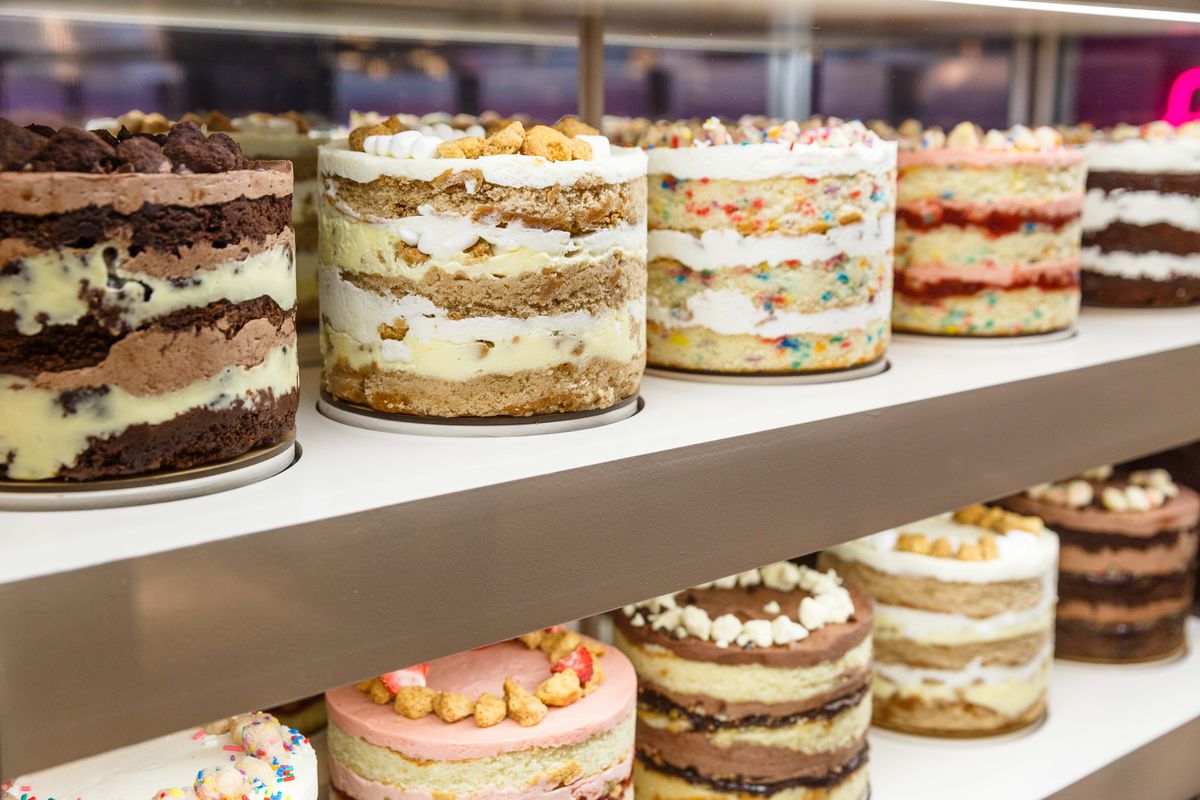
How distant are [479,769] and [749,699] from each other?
0.37 meters

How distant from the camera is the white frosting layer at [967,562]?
162cm

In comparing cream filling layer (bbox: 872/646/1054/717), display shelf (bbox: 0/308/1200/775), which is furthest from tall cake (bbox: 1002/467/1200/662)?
display shelf (bbox: 0/308/1200/775)

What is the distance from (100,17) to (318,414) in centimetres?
62

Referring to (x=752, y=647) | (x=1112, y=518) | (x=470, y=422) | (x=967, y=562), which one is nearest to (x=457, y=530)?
(x=470, y=422)

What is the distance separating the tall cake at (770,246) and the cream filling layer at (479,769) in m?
0.48

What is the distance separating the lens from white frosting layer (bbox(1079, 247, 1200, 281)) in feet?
6.20

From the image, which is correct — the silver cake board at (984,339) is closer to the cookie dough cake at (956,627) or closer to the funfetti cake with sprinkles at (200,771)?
the cookie dough cake at (956,627)

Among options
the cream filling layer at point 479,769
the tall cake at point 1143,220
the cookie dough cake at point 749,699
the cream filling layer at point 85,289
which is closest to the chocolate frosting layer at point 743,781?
the cookie dough cake at point 749,699

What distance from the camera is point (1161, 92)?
260cm

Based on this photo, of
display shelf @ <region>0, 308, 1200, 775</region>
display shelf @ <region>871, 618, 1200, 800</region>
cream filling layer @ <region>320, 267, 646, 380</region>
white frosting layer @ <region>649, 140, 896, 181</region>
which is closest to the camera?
display shelf @ <region>0, 308, 1200, 775</region>

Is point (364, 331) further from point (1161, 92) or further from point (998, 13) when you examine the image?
point (1161, 92)

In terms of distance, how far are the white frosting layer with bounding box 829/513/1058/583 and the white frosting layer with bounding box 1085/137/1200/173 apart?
578 millimetres

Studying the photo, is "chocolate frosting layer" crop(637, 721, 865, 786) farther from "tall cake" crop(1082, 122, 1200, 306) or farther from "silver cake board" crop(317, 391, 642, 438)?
"tall cake" crop(1082, 122, 1200, 306)

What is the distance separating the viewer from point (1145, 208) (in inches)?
72.9
